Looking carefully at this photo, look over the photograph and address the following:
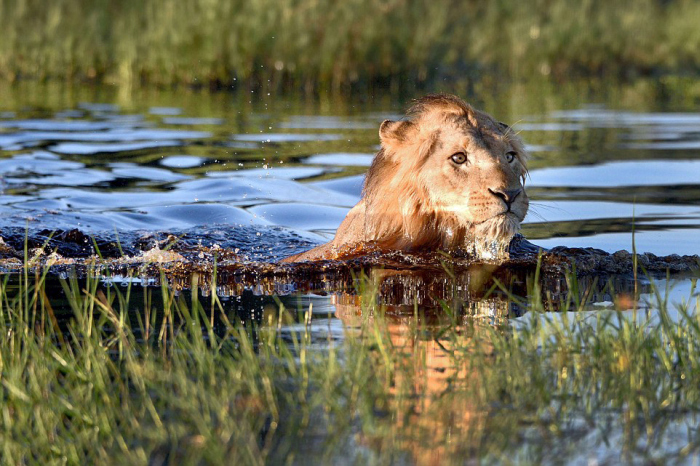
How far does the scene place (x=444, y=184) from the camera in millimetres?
6102

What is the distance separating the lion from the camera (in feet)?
19.5

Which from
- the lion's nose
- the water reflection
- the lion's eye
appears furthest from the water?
the lion's eye

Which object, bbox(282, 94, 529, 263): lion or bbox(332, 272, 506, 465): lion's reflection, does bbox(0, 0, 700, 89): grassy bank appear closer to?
bbox(282, 94, 529, 263): lion

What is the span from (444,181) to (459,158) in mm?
154

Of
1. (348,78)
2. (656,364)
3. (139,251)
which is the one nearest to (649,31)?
(348,78)

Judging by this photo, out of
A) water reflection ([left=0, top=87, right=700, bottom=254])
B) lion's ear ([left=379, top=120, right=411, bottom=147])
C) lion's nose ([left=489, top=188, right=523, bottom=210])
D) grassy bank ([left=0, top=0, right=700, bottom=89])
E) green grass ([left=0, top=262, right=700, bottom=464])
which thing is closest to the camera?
green grass ([left=0, top=262, right=700, bottom=464])

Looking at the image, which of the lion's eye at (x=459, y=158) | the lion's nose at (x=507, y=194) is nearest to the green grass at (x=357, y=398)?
the lion's nose at (x=507, y=194)

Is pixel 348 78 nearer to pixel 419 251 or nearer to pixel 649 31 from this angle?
pixel 649 31

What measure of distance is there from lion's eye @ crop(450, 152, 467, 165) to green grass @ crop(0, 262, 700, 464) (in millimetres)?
1610

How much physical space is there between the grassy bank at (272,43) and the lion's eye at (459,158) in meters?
13.2

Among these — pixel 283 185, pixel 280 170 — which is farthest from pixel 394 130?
pixel 280 170

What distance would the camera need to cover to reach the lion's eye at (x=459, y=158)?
612 centimetres

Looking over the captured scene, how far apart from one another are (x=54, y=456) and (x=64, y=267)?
3.43 m

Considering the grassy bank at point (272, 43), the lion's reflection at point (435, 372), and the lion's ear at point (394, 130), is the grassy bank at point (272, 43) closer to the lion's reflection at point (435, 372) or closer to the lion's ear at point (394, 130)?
the lion's ear at point (394, 130)
